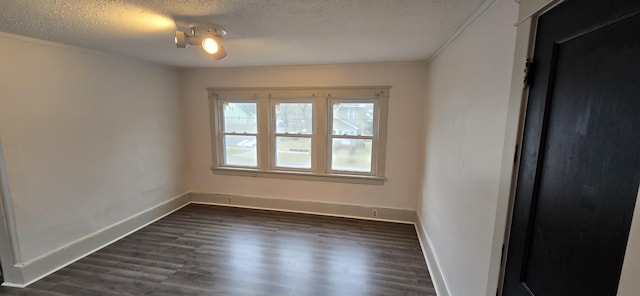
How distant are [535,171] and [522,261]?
40cm

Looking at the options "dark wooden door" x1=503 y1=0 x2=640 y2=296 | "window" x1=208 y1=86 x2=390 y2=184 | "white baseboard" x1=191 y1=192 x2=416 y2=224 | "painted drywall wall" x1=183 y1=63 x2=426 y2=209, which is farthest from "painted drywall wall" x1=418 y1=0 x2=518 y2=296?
"window" x1=208 y1=86 x2=390 y2=184

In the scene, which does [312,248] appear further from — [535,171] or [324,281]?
[535,171]

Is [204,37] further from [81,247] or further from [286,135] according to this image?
[81,247]

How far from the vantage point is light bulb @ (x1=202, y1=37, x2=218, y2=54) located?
2.00 meters

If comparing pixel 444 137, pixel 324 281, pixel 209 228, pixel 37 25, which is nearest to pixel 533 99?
pixel 444 137

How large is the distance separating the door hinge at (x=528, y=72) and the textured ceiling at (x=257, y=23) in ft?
2.29

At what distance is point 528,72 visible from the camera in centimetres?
106

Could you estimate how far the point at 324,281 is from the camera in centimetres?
243

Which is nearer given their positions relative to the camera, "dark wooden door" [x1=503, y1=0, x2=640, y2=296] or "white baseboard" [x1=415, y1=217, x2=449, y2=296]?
"dark wooden door" [x1=503, y1=0, x2=640, y2=296]

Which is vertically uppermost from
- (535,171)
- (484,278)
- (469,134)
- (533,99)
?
(533,99)

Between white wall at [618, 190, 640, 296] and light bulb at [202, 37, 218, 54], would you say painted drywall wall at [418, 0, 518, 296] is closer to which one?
white wall at [618, 190, 640, 296]

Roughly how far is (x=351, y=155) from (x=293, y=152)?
94 cm

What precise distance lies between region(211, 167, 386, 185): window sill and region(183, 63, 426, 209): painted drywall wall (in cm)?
7

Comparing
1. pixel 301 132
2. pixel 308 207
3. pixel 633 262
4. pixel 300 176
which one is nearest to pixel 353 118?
pixel 301 132
